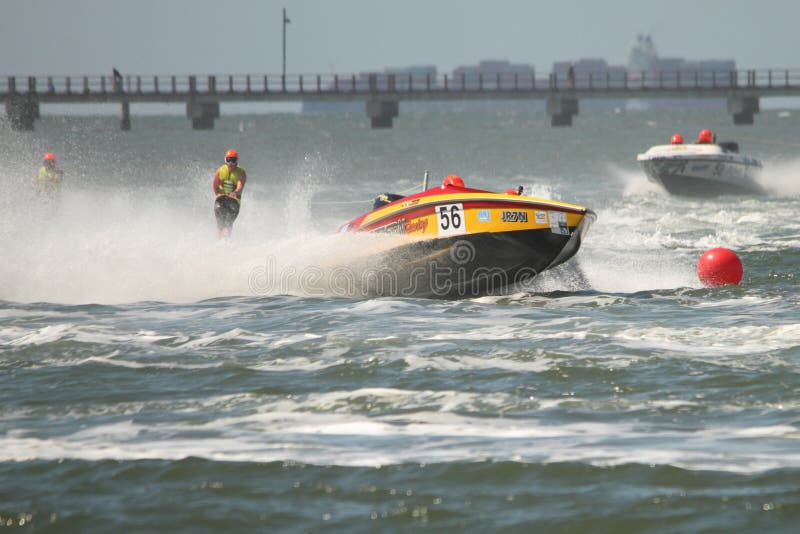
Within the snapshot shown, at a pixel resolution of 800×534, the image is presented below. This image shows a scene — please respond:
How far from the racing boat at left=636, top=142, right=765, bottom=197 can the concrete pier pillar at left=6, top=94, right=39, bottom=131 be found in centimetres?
5872

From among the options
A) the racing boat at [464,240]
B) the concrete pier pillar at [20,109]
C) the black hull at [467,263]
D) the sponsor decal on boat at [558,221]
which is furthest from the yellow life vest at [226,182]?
the concrete pier pillar at [20,109]

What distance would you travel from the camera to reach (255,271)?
14766 mm

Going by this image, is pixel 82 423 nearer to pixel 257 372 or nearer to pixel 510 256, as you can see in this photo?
pixel 257 372

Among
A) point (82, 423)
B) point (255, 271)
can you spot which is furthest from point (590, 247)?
point (82, 423)

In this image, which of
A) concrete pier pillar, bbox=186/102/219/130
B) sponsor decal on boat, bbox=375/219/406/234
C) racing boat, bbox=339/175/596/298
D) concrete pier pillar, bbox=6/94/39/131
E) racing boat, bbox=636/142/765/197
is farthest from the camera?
concrete pier pillar, bbox=186/102/219/130

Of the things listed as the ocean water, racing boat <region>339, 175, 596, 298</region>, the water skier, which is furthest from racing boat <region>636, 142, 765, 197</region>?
racing boat <region>339, 175, 596, 298</region>

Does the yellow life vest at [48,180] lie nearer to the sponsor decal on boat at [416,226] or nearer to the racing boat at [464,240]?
the racing boat at [464,240]

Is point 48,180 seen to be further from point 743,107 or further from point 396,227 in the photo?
point 743,107

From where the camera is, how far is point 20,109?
8156 cm

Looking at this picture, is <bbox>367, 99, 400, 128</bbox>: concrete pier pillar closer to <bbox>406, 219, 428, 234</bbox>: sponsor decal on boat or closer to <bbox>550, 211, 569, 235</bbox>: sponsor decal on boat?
<bbox>406, 219, 428, 234</bbox>: sponsor decal on boat

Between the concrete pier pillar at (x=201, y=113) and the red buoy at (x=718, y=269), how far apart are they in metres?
76.8

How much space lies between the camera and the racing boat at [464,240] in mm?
12656

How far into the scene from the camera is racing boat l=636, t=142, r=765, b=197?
31.4m

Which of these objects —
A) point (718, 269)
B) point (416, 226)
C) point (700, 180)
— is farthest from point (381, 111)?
point (416, 226)
